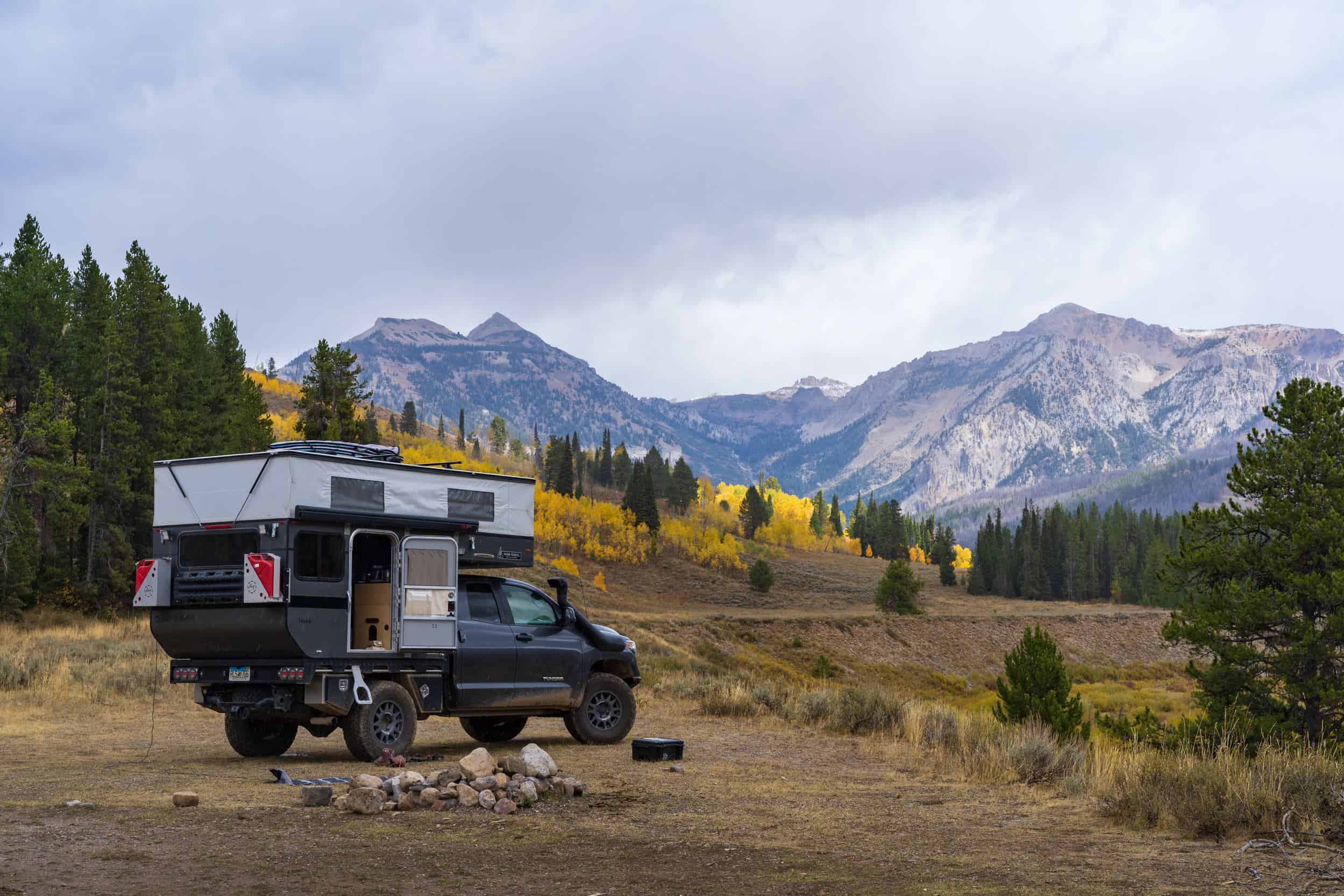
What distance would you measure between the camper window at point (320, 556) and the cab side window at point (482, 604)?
2.15 metres

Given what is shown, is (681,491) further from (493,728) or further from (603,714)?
(603,714)

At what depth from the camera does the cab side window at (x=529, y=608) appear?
1486 cm

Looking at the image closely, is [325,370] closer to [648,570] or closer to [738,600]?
[738,600]

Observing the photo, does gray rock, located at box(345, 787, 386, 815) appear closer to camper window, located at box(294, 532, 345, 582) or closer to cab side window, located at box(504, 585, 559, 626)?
camper window, located at box(294, 532, 345, 582)

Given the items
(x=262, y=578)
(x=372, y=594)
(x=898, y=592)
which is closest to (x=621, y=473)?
(x=898, y=592)

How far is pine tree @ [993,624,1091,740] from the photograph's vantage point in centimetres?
2266

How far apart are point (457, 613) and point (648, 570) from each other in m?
120

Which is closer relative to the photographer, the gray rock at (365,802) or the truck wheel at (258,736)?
the gray rock at (365,802)

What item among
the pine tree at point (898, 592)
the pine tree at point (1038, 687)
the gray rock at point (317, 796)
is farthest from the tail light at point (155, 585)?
the pine tree at point (898, 592)

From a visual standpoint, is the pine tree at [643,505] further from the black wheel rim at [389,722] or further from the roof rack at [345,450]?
the black wheel rim at [389,722]

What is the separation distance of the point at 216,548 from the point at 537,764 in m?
4.69

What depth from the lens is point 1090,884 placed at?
23.2ft

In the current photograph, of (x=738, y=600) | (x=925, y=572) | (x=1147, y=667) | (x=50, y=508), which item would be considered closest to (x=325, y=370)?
(x=50, y=508)

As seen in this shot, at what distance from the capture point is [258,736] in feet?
46.1
